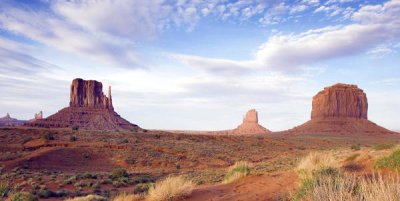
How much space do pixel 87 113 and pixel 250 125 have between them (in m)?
92.1

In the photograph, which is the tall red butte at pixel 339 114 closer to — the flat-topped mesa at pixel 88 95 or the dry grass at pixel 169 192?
the flat-topped mesa at pixel 88 95

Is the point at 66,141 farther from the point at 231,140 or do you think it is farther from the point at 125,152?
the point at 231,140

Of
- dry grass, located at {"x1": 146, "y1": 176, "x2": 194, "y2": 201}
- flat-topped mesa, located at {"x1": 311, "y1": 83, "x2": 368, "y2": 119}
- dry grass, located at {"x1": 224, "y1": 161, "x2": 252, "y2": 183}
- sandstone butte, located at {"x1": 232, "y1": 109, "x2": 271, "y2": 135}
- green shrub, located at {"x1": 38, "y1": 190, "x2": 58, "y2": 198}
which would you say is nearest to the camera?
dry grass, located at {"x1": 146, "y1": 176, "x2": 194, "y2": 201}

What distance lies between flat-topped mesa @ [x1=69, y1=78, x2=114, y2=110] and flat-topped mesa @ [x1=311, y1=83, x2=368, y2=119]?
85.9m

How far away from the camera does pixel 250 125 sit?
149875 mm

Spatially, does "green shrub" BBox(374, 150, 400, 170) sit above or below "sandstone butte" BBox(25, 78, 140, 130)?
below

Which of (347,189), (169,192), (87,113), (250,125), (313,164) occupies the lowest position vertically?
(169,192)

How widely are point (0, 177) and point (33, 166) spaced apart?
7144mm

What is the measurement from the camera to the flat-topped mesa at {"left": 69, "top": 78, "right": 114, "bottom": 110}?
3818 inches

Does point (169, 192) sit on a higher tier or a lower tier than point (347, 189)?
lower

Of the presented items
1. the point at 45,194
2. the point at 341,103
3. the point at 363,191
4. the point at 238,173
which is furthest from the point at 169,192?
the point at 341,103

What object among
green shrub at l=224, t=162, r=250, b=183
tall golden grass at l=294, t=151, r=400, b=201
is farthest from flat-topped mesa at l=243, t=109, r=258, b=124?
tall golden grass at l=294, t=151, r=400, b=201

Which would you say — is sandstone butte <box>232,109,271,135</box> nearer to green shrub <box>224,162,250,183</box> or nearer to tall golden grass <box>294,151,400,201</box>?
green shrub <box>224,162,250,183</box>

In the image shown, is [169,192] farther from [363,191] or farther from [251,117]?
[251,117]
